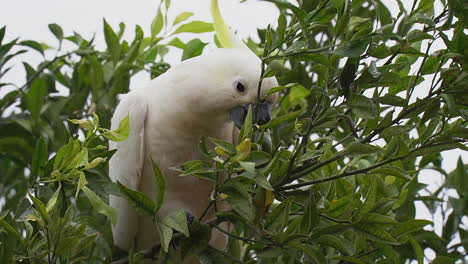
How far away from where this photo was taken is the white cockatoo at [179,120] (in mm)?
1944

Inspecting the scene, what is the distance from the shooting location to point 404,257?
221cm

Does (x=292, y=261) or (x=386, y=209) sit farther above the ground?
(x=386, y=209)

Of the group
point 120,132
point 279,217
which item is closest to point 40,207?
point 120,132

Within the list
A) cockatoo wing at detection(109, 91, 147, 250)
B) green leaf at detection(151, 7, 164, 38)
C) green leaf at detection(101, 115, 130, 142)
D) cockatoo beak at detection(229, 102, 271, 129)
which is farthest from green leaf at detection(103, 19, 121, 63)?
green leaf at detection(101, 115, 130, 142)

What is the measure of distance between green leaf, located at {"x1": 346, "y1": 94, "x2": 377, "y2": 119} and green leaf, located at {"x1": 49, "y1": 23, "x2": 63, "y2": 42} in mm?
1247

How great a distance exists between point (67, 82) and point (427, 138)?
149 centimetres

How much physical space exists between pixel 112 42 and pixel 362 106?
1.15 meters

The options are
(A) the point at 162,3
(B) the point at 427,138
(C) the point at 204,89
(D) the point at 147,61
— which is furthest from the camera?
(D) the point at 147,61

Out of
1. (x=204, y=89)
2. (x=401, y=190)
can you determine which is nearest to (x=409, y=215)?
(x=401, y=190)

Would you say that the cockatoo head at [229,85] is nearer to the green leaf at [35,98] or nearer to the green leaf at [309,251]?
the green leaf at [309,251]

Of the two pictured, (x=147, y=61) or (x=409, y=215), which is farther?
(x=147, y=61)

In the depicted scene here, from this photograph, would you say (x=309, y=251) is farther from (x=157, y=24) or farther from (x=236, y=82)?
(x=157, y=24)

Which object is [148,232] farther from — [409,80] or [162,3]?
[409,80]

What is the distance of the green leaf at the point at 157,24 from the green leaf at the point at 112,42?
0.45ft
